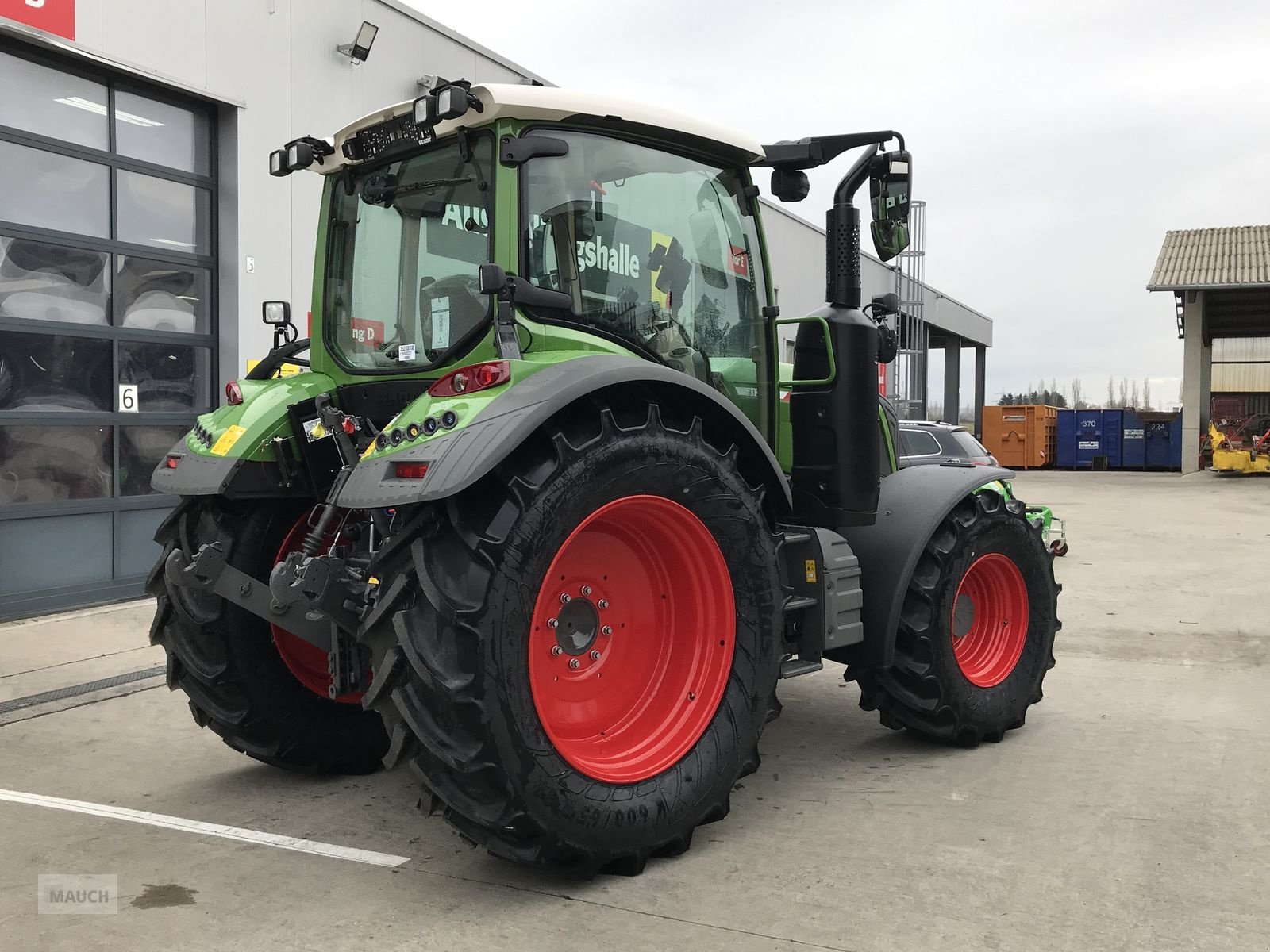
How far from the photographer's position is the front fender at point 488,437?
307 cm

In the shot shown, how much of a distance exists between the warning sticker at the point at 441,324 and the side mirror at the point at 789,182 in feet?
4.84

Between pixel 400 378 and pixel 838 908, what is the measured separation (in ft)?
7.65

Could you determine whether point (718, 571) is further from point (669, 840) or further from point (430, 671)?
point (430, 671)

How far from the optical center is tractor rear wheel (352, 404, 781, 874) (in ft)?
10.2

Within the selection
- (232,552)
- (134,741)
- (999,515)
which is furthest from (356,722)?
(999,515)

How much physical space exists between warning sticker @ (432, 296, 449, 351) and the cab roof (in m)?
0.59

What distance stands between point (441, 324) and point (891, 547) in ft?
6.89

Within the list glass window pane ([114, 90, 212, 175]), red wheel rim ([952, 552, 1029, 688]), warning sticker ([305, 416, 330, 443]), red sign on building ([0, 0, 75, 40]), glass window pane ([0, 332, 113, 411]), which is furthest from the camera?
glass window pane ([114, 90, 212, 175])

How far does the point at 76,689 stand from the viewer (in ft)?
20.1

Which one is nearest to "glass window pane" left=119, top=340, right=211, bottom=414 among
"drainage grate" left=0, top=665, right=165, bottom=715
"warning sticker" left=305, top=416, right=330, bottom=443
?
"drainage grate" left=0, top=665, right=165, bottom=715

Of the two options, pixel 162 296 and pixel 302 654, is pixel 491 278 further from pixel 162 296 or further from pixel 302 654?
pixel 162 296

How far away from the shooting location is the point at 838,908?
320cm

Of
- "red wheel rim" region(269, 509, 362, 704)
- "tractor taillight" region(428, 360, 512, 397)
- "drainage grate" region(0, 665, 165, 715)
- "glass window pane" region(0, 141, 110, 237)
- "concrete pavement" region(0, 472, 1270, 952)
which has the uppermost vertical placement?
"glass window pane" region(0, 141, 110, 237)

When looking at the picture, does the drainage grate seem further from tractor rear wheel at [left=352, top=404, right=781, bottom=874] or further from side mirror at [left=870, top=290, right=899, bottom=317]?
side mirror at [left=870, top=290, right=899, bottom=317]
